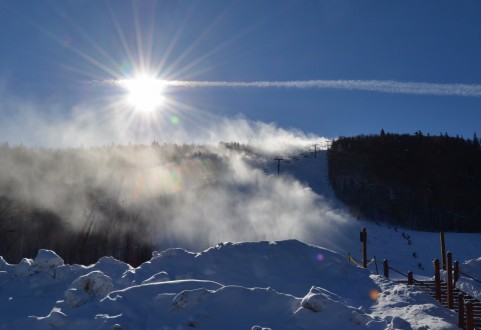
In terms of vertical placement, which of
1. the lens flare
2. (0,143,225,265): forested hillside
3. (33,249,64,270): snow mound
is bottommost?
the lens flare

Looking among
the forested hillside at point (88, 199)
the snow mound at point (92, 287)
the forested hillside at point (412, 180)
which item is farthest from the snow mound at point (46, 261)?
the forested hillside at point (412, 180)

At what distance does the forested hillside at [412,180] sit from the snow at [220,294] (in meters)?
56.3

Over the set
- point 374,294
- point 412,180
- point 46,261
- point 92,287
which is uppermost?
point 412,180

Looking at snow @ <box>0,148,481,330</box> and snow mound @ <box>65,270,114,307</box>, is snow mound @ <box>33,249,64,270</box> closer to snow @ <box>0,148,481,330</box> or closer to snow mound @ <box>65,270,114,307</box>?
snow @ <box>0,148,481,330</box>

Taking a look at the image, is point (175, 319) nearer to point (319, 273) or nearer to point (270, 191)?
point (319, 273)

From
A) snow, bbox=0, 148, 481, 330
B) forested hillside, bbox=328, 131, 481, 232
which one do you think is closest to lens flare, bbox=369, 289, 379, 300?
snow, bbox=0, 148, 481, 330

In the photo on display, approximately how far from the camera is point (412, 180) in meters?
83.7

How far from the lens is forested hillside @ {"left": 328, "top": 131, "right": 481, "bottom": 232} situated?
75125 millimetres

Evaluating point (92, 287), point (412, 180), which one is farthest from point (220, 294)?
point (412, 180)

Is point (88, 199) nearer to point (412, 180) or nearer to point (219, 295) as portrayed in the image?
point (412, 180)

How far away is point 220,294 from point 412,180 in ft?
263

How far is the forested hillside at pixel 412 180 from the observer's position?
75125 millimetres

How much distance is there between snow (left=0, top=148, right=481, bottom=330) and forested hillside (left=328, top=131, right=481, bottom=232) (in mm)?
56315

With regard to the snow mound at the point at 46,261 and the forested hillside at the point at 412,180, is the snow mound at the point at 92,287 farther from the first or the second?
the forested hillside at the point at 412,180
